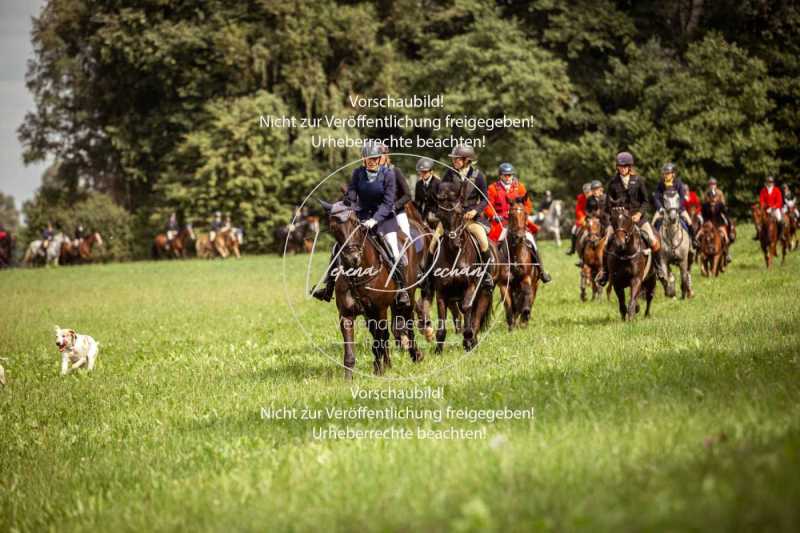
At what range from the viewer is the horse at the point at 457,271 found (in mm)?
12398

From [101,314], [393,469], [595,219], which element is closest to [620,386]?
[393,469]

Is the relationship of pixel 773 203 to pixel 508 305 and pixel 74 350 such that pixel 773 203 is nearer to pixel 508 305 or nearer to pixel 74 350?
pixel 508 305

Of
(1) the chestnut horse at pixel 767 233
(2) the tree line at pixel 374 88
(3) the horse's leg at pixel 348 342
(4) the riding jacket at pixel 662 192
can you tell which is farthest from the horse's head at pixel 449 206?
(2) the tree line at pixel 374 88

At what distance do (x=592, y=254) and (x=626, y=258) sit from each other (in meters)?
5.24

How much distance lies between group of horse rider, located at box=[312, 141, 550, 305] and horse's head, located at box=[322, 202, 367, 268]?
0.31 m

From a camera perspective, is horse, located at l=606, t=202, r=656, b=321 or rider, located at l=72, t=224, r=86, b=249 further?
rider, located at l=72, t=224, r=86, b=249

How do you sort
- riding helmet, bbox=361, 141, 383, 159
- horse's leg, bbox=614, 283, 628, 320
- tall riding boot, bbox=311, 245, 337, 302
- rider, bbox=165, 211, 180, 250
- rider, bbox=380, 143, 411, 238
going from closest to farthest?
tall riding boot, bbox=311, 245, 337, 302
riding helmet, bbox=361, 141, 383, 159
rider, bbox=380, 143, 411, 238
horse's leg, bbox=614, 283, 628, 320
rider, bbox=165, 211, 180, 250

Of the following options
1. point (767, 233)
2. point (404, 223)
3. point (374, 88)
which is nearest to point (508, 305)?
point (404, 223)

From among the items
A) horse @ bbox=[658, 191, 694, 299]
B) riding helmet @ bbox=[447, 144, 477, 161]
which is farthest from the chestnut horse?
riding helmet @ bbox=[447, 144, 477, 161]

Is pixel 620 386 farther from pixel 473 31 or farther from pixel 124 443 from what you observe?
pixel 473 31

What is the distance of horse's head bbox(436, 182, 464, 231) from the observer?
1230 cm

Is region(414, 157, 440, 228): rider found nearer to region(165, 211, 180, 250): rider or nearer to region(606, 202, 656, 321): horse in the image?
region(606, 202, 656, 321): horse

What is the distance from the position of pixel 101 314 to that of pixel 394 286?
47.2ft

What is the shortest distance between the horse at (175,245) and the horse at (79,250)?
348cm
